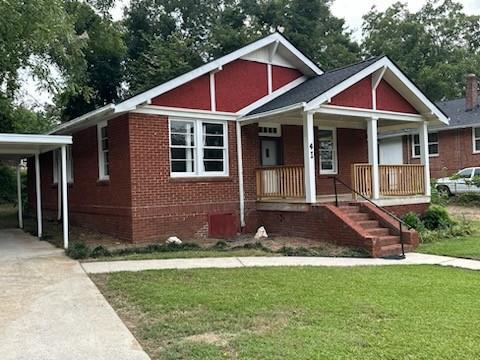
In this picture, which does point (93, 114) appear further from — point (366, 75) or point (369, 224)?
point (369, 224)

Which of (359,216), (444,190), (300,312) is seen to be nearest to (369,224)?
(359,216)

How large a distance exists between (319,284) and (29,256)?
6621 mm

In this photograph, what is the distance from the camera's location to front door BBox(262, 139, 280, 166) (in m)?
14.9

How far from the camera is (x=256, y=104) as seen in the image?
1448cm

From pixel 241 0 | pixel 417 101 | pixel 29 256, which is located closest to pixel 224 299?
pixel 29 256

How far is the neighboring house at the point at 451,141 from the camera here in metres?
27.8

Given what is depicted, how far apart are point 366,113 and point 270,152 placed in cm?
320

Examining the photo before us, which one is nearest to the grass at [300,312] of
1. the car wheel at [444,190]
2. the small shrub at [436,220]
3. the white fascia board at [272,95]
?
the small shrub at [436,220]

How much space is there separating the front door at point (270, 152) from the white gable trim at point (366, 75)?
312 centimetres

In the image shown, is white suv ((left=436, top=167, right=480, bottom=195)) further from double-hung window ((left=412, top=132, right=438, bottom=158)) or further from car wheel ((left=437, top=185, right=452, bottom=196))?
double-hung window ((left=412, top=132, right=438, bottom=158))

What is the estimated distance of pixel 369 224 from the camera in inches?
470

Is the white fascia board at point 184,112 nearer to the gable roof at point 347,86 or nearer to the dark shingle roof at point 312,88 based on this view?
the gable roof at point 347,86

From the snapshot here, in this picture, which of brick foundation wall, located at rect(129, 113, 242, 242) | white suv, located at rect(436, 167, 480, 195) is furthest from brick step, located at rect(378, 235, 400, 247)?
white suv, located at rect(436, 167, 480, 195)

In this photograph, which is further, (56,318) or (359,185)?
(359,185)
